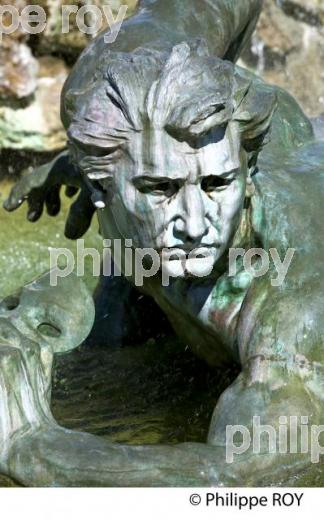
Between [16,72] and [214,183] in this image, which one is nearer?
[214,183]

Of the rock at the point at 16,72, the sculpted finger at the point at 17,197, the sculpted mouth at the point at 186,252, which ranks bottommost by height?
the rock at the point at 16,72

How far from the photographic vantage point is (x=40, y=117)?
19.3 feet

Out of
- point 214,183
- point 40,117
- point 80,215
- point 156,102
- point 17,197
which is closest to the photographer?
point 156,102

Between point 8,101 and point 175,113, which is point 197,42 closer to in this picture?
point 175,113

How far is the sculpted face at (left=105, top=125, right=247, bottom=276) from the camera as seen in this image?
2.92m

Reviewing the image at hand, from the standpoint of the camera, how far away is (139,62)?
2943mm

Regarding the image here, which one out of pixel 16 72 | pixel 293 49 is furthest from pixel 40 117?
pixel 293 49

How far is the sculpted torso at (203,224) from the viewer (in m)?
2.85

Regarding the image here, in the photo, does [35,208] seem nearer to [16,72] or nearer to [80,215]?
[80,215]

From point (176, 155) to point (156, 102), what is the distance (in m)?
0.12

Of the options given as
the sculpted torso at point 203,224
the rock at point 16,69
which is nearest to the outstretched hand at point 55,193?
the sculpted torso at point 203,224

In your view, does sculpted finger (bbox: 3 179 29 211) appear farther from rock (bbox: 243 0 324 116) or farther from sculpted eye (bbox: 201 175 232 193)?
rock (bbox: 243 0 324 116)

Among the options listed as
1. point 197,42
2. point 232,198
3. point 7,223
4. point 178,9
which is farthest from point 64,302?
point 7,223

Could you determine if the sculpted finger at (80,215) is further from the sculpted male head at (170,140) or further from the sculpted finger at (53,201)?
the sculpted male head at (170,140)
